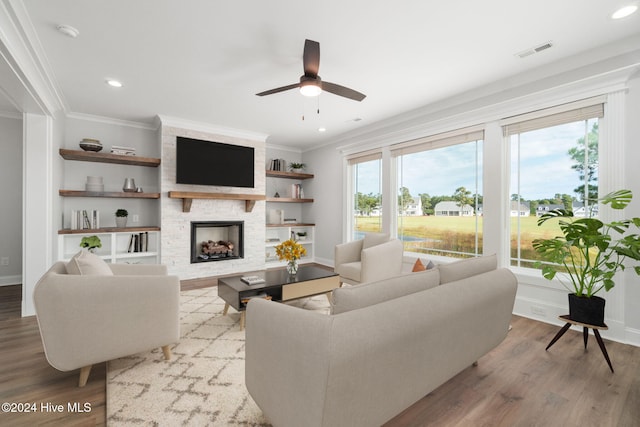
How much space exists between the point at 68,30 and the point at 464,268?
3508 millimetres

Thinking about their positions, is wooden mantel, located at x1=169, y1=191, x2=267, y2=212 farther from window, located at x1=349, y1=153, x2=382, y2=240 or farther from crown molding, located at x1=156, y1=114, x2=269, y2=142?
window, located at x1=349, y1=153, x2=382, y2=240

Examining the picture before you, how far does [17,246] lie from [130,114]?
2.61 m

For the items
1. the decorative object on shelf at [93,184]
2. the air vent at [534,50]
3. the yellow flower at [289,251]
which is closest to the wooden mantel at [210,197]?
the decorative object on shelf at [93,184]

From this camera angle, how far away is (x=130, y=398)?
1.74 metres

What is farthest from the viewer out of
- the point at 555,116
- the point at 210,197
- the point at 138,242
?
the point at 210,197

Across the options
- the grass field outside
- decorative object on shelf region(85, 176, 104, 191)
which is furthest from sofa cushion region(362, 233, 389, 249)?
decorative object on shelf region(85, 176, 104, 191)

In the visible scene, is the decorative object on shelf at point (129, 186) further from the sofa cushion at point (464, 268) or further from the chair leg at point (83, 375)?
the sofa cushion at point (464, 268)

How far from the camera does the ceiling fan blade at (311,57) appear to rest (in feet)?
7.43

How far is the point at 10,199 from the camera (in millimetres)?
4410

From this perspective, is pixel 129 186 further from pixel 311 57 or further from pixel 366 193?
pixel 366 193

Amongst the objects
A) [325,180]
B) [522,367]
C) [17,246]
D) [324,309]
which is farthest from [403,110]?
[17,246]

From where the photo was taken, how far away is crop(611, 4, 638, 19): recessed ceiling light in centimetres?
212

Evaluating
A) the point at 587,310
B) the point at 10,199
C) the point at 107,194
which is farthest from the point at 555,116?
the point at 10,199

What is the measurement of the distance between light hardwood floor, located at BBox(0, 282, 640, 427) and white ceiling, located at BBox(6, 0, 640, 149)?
2611mm
